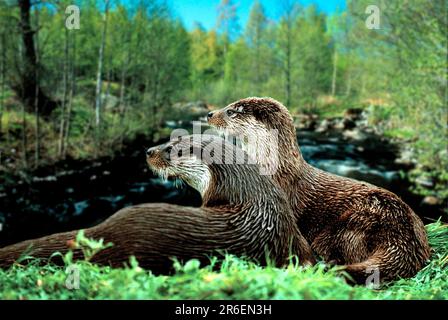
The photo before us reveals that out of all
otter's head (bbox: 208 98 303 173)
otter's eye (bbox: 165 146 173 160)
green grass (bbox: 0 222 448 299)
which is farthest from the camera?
otter's head (bbox: 208 98 303 173)

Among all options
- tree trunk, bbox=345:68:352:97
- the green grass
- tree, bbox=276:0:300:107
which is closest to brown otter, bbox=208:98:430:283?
the green grass

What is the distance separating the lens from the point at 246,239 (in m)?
1.94

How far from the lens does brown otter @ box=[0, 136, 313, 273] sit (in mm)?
1719

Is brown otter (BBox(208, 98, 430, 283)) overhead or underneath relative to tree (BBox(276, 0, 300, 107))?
underneath

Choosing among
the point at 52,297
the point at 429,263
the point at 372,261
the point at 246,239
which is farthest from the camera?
the point at 429,263

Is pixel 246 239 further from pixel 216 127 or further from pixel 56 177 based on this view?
pixel 56 177

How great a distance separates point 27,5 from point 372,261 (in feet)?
47.1

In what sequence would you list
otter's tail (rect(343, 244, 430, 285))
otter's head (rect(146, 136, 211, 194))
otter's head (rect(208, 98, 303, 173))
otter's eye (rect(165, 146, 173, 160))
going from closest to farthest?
otter's tail (rect(343, 244, 430, 285))
otter's head (rect(146, 136, 211, 194))
otter's eye (rect(165, 146, 173, 160))
otter's head (rect(208, 98, 303, 173))

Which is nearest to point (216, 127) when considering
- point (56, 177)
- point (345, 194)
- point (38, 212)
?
point (345, 194)

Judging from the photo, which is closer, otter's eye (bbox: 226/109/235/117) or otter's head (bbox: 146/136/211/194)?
otter's head (bbox: 146/136/211/194)

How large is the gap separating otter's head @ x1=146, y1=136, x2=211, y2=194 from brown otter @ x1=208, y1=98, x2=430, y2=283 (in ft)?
1.55

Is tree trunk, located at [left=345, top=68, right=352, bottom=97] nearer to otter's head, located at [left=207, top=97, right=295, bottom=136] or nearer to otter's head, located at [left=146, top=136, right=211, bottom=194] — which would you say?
otter's head, located at [left=207, top=97, right=295, bottom=136]

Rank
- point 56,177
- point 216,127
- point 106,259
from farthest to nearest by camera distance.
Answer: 1. point 56,177
2. point 216,127
3. point 106,259
